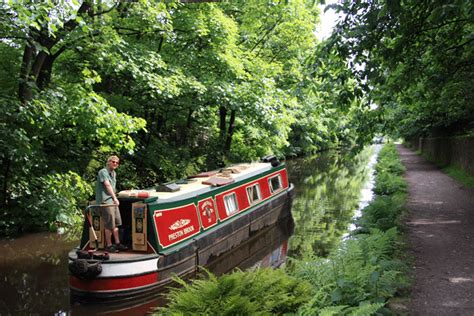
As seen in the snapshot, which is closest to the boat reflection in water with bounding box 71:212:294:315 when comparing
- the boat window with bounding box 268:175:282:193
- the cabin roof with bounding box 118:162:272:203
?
the boat window with bounding box 268:175:282:193

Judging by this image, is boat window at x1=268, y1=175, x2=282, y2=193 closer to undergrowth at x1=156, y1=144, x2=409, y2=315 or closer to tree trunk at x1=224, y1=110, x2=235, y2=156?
tree trunk at x1=224, y1=110, x2=235, y2=156

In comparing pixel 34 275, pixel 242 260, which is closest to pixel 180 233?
pixel 242 260

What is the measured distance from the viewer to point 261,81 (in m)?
16.6

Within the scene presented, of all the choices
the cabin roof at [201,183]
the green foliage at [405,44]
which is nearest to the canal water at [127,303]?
the cabin roof at [201,183]

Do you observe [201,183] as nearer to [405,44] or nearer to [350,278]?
[405,44]

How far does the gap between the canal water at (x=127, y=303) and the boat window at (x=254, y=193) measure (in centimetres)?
97

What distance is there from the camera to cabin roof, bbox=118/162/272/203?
8.91 meters

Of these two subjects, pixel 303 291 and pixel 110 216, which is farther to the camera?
pixel 110 216

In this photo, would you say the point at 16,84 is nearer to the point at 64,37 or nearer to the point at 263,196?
the point at 64,37

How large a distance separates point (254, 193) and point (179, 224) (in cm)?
423

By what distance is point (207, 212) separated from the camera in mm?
10125

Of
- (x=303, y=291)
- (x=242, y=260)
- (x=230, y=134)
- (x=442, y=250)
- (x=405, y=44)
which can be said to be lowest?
(x=242, y=260)

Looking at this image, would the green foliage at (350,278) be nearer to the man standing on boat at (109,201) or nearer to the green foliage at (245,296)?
the green foliage at (245,296)

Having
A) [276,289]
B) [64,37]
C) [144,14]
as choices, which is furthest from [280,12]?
[276,289]
